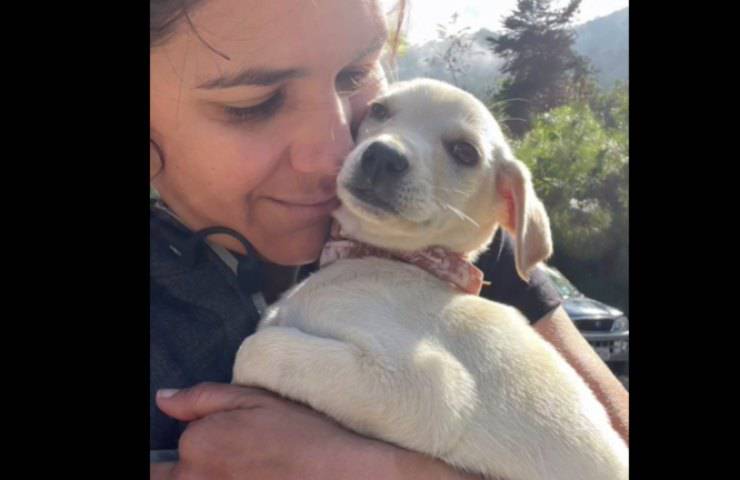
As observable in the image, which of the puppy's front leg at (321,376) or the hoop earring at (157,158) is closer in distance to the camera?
the puppy's front leg at (321,376)

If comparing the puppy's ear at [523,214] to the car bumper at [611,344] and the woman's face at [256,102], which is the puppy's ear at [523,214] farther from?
the woman's face at [256,102]

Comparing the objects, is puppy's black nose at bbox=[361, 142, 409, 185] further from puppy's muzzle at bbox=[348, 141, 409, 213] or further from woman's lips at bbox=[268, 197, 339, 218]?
woman's lips at bbox=[268, 197, 339, 218]

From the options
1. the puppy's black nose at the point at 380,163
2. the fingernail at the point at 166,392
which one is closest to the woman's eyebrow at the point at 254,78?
the puppy's black nose at the point at 380,163

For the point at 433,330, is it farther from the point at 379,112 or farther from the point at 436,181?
the point at 379,112

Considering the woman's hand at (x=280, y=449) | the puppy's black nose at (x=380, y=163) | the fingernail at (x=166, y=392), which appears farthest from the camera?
the puppy's black nose at (x=380, y=163)

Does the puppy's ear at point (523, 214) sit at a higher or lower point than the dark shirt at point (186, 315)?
higher
